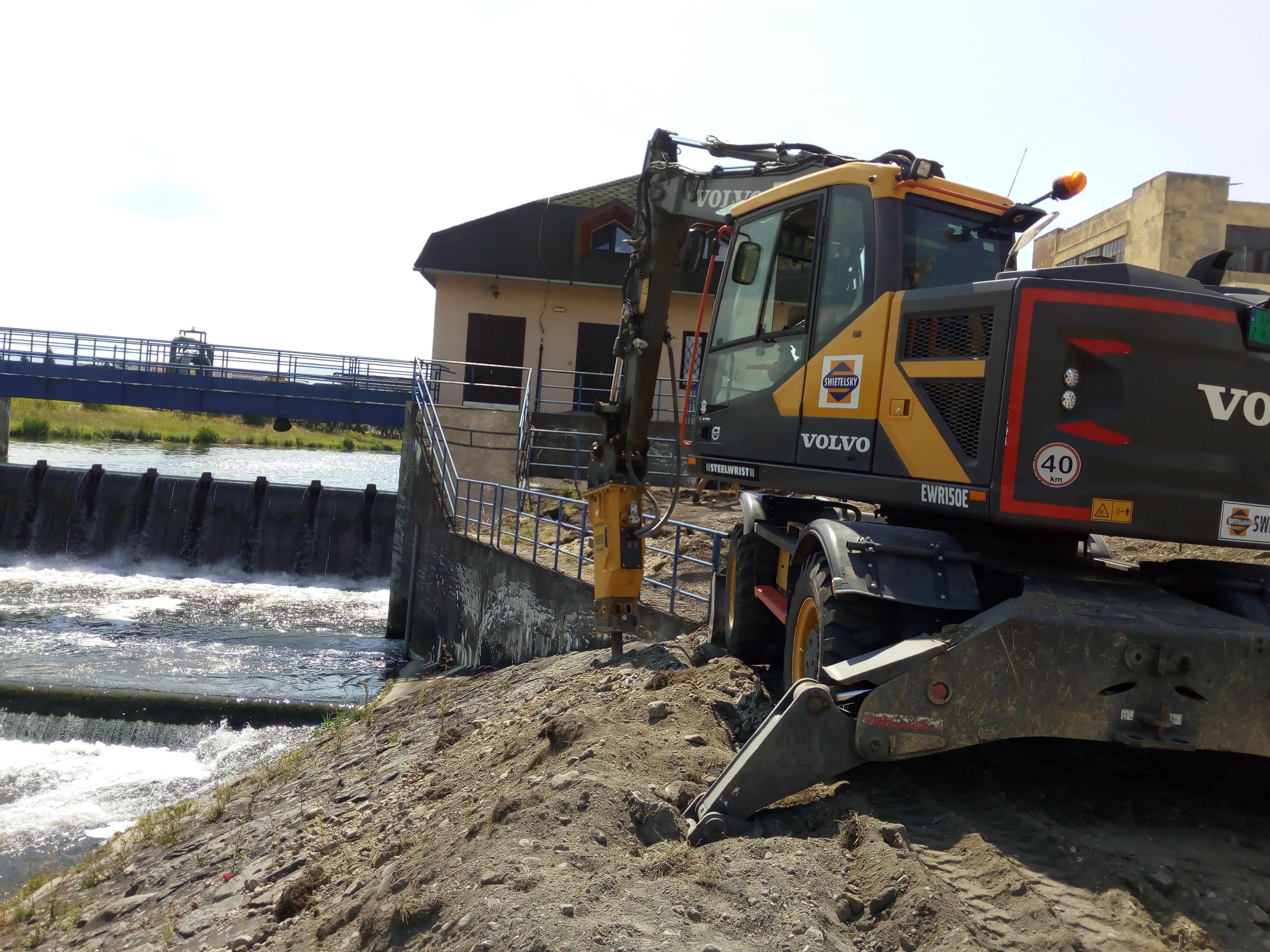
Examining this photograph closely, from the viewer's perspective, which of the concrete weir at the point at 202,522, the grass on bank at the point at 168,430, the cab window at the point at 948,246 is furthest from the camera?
the grass on bank at the point at 168,430

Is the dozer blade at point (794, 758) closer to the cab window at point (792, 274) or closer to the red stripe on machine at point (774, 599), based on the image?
the red stripe on machine at point (774, 599)

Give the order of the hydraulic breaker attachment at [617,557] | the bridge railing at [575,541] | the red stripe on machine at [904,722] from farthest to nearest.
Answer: the bridge railing at [575,541] → the hydraulic breaker attachment at [617,557] → the red stripe on machine at [904,722]

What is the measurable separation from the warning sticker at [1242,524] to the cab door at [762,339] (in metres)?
2.12

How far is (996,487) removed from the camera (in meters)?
4.36

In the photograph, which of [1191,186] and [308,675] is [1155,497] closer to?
[308,675]

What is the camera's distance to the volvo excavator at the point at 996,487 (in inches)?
164

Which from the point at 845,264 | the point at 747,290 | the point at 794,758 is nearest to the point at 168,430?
the point at 747,290

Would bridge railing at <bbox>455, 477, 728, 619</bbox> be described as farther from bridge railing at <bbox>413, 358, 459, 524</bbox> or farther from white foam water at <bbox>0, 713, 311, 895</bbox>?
white foam water at <bbox>0, 713, 311, 895</bbox>

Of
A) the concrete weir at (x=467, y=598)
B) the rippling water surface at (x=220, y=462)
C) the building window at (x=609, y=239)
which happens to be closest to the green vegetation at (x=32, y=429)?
the rippling water surface at (x=220, y=462)

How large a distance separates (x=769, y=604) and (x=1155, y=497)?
2730mm

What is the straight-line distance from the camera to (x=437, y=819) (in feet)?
19.5

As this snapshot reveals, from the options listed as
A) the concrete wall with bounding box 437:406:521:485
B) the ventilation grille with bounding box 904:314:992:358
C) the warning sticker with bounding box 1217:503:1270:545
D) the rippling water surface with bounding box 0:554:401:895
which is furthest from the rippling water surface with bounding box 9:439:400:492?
the warning sticker with bounding box 1217:503:1270:545

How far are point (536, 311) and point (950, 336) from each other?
21.9 meters

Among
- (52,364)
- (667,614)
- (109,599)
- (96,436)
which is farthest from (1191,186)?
(96,436)
